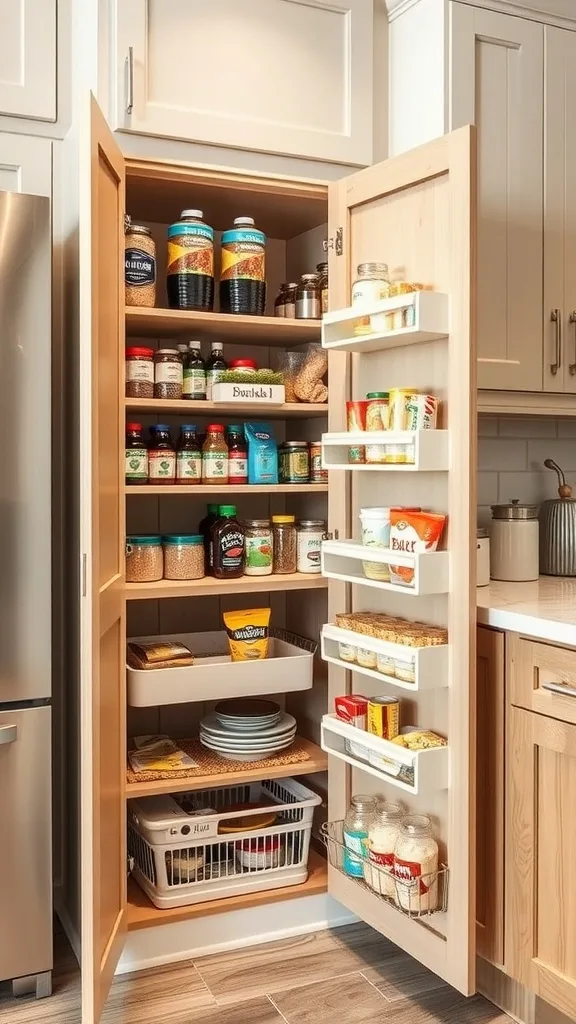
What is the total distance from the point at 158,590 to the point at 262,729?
1.57 feet

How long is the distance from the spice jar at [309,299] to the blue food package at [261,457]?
1.06 ft

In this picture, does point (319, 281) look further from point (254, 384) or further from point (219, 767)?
point (219, 767)

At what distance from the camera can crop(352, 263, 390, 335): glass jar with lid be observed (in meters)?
2.04

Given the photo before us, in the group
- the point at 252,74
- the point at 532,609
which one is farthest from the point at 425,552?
the point at 252,74

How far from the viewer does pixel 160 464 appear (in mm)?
2219

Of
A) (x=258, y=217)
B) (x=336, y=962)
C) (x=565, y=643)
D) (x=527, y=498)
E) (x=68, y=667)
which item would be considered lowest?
(x=336, y=962)

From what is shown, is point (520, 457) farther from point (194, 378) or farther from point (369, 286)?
point (194, 378)

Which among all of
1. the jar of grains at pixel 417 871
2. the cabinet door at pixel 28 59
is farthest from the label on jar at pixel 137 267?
the jar of grains at pixel 417 871

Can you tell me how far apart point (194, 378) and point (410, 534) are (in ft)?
2.28

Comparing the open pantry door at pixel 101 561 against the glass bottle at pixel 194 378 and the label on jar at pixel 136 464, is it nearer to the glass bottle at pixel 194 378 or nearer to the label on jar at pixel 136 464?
the label on jar at pixel 136 464

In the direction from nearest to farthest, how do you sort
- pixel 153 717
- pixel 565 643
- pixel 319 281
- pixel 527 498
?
pixel 565 643 < pixel 319 281 < pixel 153 717 < pixel 527 498

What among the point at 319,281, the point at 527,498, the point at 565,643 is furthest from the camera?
the point at 527,498

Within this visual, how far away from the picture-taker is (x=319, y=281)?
Result: 7.87 ft

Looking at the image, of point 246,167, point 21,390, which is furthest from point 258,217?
point 21,390
